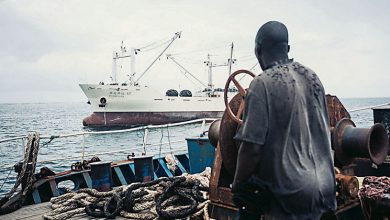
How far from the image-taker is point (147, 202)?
16.5 feet

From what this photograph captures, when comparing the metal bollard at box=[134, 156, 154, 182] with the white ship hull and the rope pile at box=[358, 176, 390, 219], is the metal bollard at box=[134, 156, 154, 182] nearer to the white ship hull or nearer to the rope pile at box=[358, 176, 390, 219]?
the rope pile at box=[358, 176, 390, 219]

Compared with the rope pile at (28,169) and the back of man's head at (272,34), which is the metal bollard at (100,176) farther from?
the back of man's head at (272,34)

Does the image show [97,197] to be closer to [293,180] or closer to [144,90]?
[293,180]

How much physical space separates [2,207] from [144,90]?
44330mm

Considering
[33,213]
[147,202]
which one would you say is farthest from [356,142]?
[33,213]

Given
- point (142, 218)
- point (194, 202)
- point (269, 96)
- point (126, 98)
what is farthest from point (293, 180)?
point (126, 98)

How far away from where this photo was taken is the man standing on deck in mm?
2068

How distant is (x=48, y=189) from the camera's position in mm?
6441

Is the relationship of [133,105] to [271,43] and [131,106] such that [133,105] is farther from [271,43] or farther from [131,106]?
[271,43]

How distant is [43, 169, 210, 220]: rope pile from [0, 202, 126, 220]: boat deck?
0.10m

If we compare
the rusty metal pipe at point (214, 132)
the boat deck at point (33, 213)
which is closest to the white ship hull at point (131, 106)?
the boat deck at point (33, 213)

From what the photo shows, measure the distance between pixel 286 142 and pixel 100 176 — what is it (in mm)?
4718

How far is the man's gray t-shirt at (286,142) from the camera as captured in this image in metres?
2.07

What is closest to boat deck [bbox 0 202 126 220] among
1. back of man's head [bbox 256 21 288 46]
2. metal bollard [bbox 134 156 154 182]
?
metal bollard [bbox 134 156 154 182]
